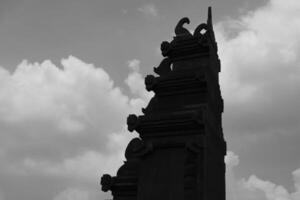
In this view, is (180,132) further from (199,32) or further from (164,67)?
(199,32)

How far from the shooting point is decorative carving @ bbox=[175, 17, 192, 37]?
47.9 ft

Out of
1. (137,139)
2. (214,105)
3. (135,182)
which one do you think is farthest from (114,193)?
(214,105)

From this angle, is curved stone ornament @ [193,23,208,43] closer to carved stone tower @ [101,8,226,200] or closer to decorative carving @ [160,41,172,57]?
carved stone tower @ [101,8,226,200]

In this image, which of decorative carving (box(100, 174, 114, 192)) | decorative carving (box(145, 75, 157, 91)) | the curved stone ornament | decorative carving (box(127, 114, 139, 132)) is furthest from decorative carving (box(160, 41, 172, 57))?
decorative carving (box(100, 174, 114, 192))

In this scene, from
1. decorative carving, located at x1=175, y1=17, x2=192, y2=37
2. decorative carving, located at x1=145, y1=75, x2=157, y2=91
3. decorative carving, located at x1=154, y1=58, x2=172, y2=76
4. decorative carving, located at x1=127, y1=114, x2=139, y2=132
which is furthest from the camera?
decorative carving, located at x1=175, y1=17, x2=192, y2=37

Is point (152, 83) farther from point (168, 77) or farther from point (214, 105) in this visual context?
point (214, 105)

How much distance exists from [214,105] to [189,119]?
227 centimetres

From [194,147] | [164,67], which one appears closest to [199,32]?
[164,67]

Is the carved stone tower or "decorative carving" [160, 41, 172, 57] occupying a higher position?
→ "decorative carving" [160, 41, 172, 57]

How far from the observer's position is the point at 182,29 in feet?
48.1

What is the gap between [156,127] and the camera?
1229 cm

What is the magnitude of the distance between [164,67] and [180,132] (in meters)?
3.16

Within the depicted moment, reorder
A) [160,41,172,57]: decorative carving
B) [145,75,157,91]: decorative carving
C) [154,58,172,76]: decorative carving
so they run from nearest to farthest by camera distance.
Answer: [145,75,157,91]: decorative carving → [154,58,172,76]: decorative carving → [160,41,172,57]: decorative carving

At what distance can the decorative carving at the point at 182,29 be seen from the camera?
14.6 meters
